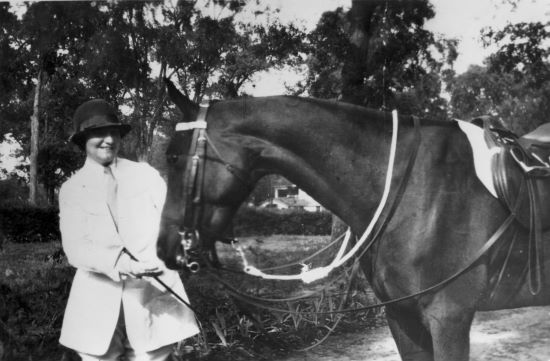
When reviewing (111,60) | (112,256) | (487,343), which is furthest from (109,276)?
(487,343)

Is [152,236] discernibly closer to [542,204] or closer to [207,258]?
[207,258]

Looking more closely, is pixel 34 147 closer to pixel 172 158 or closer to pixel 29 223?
pixel 29 223

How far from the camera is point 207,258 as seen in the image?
2.20 metres

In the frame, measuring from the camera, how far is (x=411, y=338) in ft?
8.00

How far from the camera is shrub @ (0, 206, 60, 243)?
3.59 metres

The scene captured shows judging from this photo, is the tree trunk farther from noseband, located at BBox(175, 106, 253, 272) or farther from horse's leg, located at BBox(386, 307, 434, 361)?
horse's leg, located at BBox(386, 307, 434, 361)

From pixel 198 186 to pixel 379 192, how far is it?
0.91 metres

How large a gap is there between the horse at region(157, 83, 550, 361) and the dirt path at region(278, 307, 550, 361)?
2.06 meters

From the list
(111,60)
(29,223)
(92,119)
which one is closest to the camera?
(92,119)

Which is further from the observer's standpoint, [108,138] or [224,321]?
[224,321]

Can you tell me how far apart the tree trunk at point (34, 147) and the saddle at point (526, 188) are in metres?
3.32

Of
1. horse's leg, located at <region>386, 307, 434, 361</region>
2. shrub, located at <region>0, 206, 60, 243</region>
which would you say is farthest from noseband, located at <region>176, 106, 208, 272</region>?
shrub, located at <region>0, 206, 60, 243</region>

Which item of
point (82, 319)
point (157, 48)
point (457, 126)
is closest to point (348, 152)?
point (457, 126)

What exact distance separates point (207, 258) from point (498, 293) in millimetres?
1536
